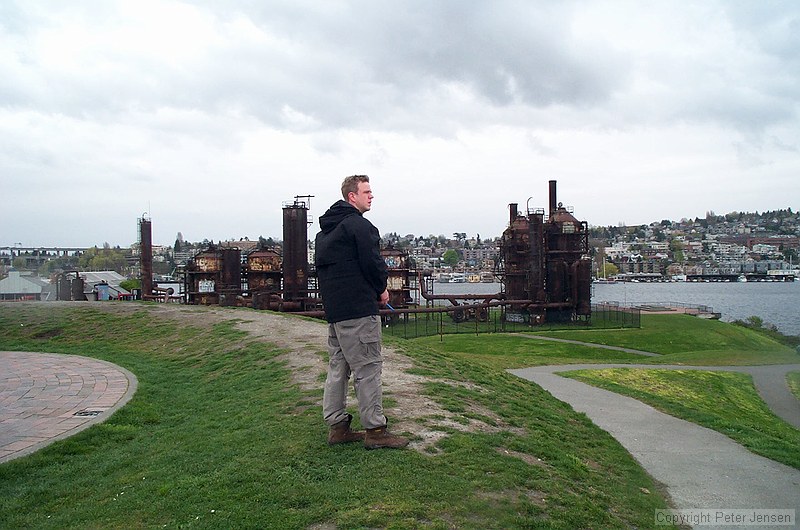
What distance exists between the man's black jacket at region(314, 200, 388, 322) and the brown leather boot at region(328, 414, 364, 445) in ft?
3.46

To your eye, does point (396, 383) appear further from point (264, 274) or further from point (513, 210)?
point (513, 210)

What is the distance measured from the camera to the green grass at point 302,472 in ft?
15.3

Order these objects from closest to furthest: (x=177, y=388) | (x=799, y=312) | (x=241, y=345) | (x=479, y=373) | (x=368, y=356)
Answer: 1. (x=368, y=356)
2. (x=177, y=388)
3. (x=479, y=373)
4. (x=241, y=345)
5. (x=799, y=312)

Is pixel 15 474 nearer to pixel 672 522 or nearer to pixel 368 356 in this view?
pixel 368 356

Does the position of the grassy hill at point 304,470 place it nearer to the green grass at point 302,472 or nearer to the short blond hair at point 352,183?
the green grass at point 302,472

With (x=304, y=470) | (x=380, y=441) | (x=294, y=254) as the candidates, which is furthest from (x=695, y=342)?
(x=304, y=470)

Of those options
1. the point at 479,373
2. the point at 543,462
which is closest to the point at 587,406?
the point at 479,373

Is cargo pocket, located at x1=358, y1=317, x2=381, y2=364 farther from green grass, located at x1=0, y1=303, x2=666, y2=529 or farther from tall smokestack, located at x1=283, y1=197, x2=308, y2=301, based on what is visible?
tall smokestack, located at x1=283, y1=197, x2=308, y2=301

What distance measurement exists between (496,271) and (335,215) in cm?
4697

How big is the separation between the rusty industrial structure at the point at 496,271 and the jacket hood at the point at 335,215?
120ft

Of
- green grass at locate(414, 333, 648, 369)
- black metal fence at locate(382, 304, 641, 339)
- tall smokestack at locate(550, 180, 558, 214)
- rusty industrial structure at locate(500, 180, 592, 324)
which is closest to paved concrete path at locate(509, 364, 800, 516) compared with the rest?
green grass at locate(414, 333, 648, 369)

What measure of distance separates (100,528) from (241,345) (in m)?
9.01

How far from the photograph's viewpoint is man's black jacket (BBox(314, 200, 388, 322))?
18.4 feet

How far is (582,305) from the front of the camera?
156 feet
